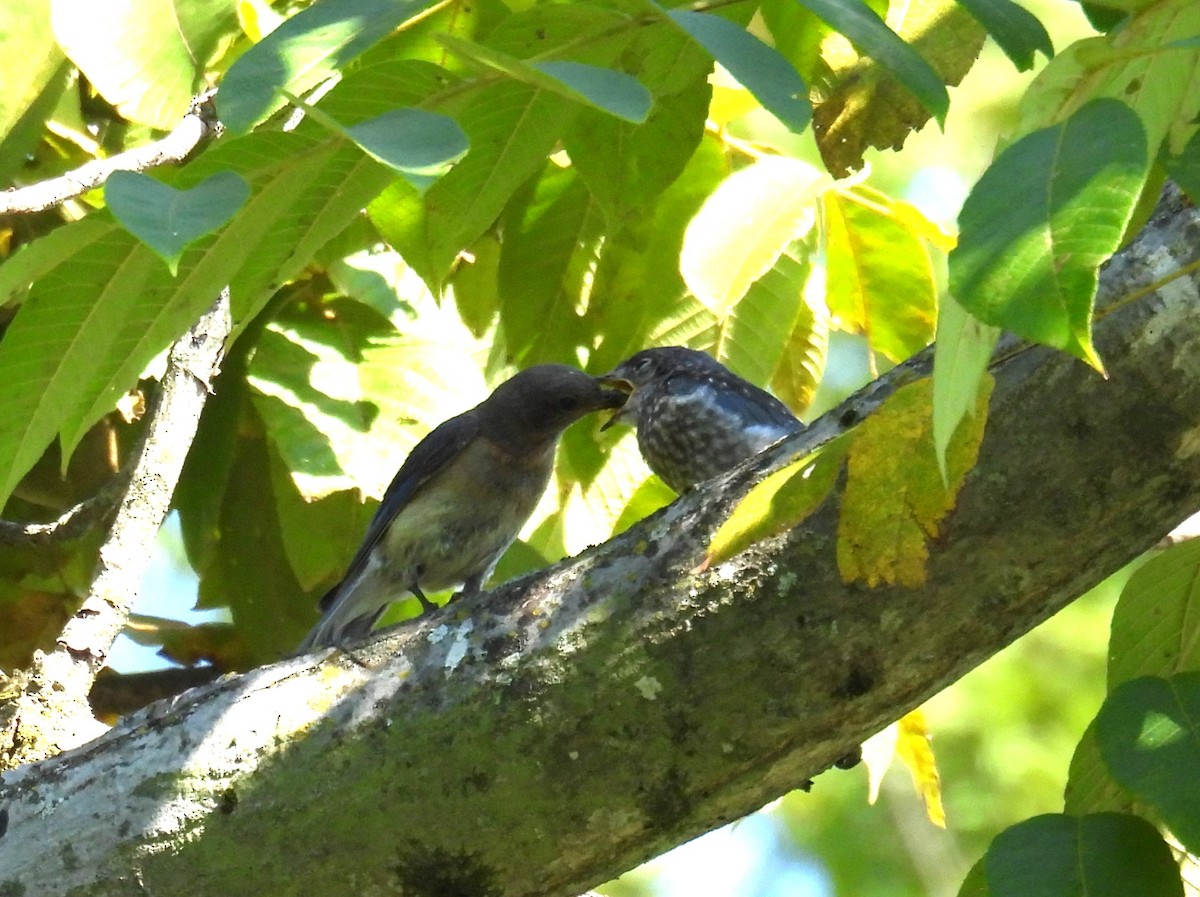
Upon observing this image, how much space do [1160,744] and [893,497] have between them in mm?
511

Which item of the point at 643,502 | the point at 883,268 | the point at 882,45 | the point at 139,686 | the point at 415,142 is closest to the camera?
the point at 415,142

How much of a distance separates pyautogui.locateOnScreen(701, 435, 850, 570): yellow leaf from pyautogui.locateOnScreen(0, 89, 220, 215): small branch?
4.07 ft

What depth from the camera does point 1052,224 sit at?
1.24 metres

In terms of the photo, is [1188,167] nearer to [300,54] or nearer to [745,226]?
[300,54]

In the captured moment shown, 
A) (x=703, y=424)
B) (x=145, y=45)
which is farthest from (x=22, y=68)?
(x=703, y=424)

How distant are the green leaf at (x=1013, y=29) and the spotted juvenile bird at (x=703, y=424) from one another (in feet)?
7.73

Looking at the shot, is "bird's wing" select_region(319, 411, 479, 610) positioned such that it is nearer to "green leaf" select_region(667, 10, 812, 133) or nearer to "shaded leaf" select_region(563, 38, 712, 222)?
"shaded leaf" select_region(563, 38, 712, 222)

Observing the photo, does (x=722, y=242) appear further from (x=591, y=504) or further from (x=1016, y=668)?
(x=1016, y=668)

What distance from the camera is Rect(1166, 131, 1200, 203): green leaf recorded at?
1.41m

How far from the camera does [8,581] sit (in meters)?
3.73

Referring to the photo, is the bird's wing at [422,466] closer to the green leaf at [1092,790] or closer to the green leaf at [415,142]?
the green leaf at [1092,790]

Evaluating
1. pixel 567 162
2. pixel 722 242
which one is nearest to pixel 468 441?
pixel 567 162

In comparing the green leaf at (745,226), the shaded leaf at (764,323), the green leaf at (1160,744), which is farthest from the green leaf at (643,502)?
the green leaf at (1160,744)

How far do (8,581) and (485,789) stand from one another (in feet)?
6.60
